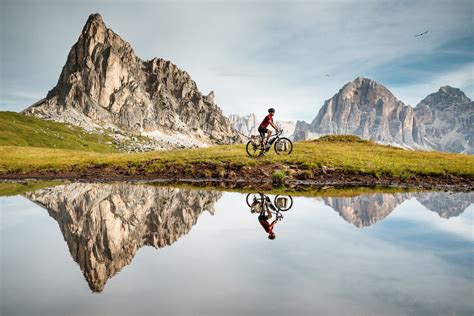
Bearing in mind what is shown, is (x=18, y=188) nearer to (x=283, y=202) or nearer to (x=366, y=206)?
(x=283, y=202)

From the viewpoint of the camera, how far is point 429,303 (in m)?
7.41

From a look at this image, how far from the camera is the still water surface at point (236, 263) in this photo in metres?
7.43

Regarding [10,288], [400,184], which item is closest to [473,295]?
[10,288]

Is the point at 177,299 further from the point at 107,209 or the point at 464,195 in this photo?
the point at 464,195

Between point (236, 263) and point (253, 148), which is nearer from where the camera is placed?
point (236, 263)

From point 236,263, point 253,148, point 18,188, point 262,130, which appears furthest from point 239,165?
point 236,263

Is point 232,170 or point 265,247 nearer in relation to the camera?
point 265,247

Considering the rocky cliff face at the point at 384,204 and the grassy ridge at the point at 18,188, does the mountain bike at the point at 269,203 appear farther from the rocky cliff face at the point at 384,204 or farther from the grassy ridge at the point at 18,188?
the grassy ridge at the point at 18,188

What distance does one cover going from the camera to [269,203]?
20.8 metres

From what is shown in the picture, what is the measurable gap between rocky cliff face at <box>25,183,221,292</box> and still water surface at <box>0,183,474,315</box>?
74mm

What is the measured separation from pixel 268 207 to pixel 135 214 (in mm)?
7335

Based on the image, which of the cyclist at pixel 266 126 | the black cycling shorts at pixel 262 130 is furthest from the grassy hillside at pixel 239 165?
the black cycling shorts at pixel 262 130

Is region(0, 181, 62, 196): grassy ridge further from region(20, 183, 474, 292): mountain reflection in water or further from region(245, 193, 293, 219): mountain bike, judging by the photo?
region(245, 193, 293, 219): mountain bike

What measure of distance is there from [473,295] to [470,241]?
5762mm
